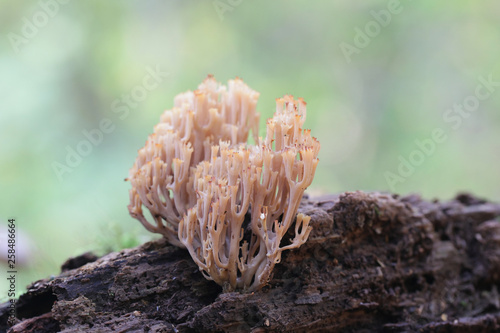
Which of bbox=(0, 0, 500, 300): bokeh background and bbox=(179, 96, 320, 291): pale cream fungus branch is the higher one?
bbox=(0, 0, 500, 300): bokeh background

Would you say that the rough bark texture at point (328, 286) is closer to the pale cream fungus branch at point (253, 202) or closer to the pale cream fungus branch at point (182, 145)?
the pale cream fungus branch at point (253, 202)

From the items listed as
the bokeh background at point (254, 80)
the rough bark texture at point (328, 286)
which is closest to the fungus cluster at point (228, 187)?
the rough bark texture at point (328, 286)

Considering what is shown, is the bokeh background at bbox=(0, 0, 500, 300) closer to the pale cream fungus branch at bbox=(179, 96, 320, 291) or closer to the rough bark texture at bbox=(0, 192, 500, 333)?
the rough bark texture at bbox=(0, 192, 500, 333)

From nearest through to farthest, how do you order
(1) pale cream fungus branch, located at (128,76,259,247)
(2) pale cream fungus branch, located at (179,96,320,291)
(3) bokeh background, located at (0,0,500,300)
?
(2) pale cream fungus branch, located at (179,96,320,291) → (1) pale cream fungus branch, located at (128,76,259,247) → (3) bokeh background, located at (0,0,500,300)

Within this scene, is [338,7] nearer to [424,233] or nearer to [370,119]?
[370,119]

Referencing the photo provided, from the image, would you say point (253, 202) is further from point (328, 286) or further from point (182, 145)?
point (328, 286)

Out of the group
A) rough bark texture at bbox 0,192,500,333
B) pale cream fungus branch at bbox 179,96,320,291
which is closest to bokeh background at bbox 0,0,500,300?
rough bark texture at bbox 0,192,500,333

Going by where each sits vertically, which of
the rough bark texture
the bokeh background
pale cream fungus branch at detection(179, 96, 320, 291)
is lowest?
the rough bark texture

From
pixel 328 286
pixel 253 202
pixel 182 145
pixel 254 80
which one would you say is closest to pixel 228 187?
pixel 253 202
